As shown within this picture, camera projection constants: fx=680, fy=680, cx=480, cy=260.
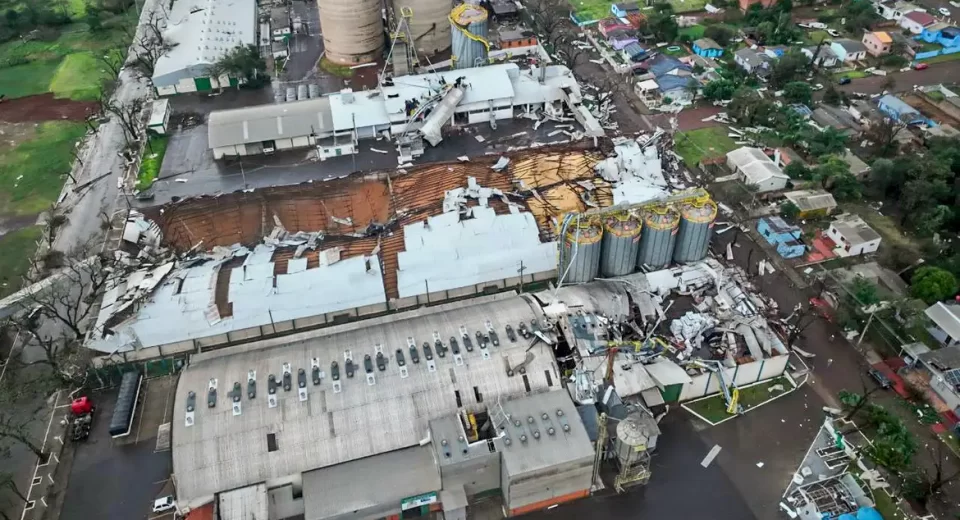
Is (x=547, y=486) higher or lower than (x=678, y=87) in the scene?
lower

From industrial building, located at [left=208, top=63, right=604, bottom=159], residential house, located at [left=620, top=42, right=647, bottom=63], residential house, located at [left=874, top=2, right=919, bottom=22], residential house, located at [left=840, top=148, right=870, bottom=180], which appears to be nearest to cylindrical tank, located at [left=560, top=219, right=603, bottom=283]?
industrial building, located at [left=208, top=63, right=604, bottom=159]

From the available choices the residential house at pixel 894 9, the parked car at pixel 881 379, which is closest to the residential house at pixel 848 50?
the residential house at pixel 894 9

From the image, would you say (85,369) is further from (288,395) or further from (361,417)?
(361,417)

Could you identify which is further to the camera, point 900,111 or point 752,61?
point 752,61

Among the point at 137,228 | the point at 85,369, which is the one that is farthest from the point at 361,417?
the point at 137,228

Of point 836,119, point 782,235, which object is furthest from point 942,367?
point 836,119

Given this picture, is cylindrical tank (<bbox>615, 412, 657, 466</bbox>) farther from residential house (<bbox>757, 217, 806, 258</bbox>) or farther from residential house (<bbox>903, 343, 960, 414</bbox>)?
residential house (<bbox>757, 217, 806, 258</bbox>)

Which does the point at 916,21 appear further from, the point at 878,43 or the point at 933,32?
the point at 878,43
